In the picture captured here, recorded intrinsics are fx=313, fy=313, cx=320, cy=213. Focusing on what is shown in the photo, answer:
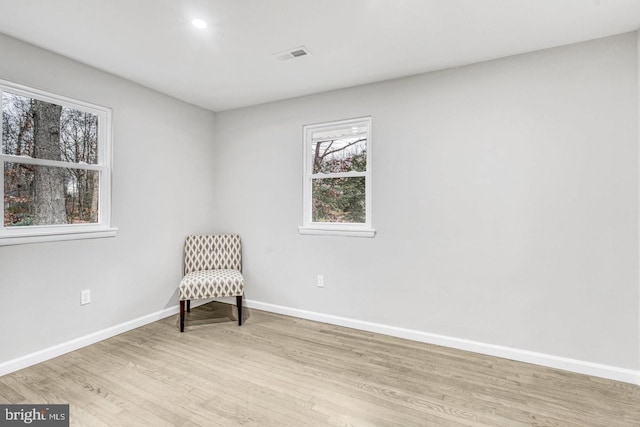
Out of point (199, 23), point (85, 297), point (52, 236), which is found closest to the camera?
point (199, 23)

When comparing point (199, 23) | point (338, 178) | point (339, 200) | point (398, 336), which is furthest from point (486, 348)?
point (199, 23)

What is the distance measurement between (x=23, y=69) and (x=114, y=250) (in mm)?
1616

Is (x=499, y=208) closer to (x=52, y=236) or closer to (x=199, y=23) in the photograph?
(x=199, y=23)

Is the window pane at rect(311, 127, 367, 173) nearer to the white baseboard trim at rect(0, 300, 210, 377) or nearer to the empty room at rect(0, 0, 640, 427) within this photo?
the empty room at rect(0, 0, 640, 427)

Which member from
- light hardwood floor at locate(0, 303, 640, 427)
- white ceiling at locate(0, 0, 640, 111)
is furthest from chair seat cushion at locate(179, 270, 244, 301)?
white ceiling at locate(0, 0, 640, 111)

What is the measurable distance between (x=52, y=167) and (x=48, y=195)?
0.79ft

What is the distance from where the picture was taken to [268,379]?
7.45ft

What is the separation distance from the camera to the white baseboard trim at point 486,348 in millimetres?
2285

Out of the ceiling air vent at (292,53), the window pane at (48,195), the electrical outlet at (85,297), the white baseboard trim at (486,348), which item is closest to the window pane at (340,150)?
the ceiling air vent at (292,53)

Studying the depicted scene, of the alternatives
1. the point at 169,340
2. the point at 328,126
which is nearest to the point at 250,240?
the point at 169,340

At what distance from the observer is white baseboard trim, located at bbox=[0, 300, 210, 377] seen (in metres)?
2.32

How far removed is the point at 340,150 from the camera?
11.4 ft

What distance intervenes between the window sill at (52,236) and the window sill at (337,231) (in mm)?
1891

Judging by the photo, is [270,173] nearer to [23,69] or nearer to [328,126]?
[328,126]
